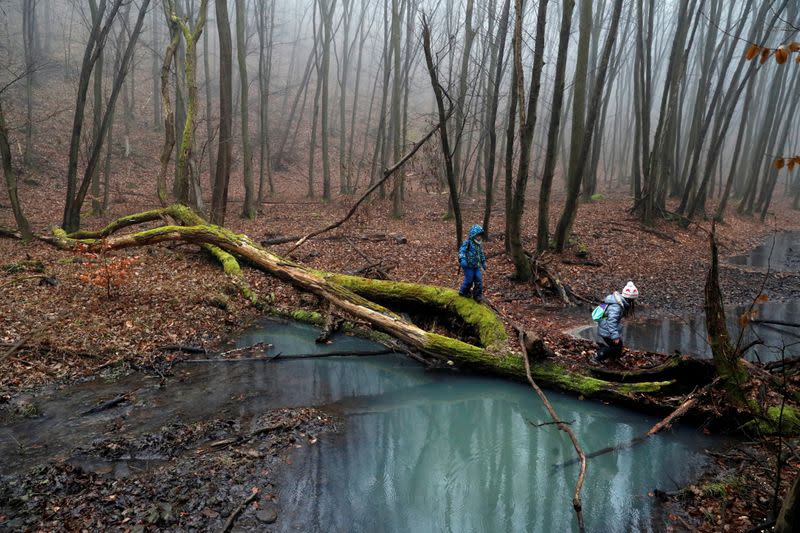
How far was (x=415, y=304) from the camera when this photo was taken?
385 inches

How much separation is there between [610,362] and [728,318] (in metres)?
4.96

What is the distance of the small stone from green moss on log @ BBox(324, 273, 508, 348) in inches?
172

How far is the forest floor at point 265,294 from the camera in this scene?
4926 millimetres

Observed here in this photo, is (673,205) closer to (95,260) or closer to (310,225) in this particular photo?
(310,225)

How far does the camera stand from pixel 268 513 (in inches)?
187

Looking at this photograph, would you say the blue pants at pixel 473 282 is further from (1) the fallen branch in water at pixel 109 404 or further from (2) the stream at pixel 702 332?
(1) the fallen branch in water at pixel 109 404

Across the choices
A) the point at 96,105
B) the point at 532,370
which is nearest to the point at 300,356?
the point at 532,370

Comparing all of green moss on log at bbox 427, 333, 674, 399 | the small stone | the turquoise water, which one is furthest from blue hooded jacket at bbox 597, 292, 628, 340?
the small stone

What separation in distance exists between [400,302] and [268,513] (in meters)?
5.57

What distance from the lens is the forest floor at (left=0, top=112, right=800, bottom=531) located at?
16.2 ft

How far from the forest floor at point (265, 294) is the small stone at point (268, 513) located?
8 centimetres

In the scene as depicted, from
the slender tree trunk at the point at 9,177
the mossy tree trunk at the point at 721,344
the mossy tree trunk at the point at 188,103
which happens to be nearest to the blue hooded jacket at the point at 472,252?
the mossy tree trunk at the point at 721,344

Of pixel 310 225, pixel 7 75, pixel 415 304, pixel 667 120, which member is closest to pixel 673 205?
pixel 667 120

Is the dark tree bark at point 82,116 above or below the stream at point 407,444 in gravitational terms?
above
